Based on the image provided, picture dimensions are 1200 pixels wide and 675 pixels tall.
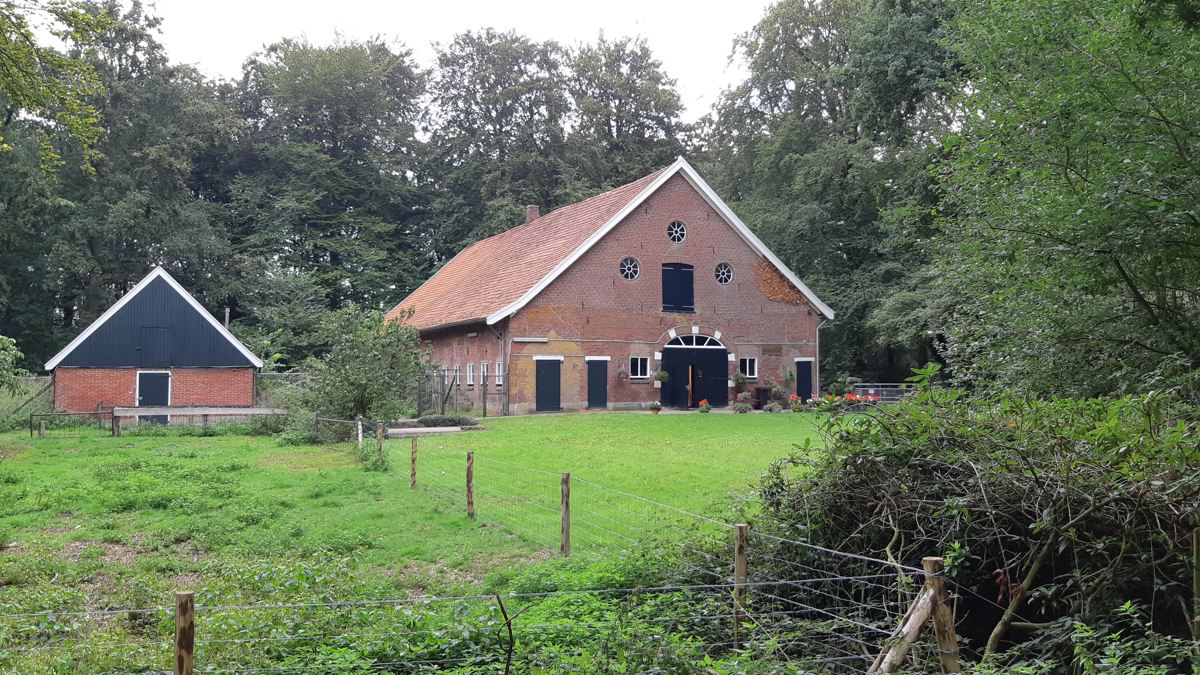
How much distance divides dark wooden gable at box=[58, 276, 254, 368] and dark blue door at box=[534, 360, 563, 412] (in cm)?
957

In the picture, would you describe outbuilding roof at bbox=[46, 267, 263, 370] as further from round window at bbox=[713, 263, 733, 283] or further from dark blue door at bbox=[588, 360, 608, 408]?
round window at bbox=[713, 263, 733, 283]

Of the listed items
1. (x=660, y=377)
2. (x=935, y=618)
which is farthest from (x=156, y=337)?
(x=935, y=618)

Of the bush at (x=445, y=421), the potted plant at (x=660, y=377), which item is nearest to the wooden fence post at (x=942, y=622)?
the bush at (x=445, y=421)

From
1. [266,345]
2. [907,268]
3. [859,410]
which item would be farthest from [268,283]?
[859,410]

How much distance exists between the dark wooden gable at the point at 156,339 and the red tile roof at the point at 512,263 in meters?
6.33

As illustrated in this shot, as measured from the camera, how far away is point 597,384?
105 ft

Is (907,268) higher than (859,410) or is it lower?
higher

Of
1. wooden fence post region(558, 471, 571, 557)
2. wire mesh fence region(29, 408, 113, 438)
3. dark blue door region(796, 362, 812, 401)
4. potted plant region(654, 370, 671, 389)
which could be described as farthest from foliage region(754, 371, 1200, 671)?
dark blue door region(796, 362, 812, 401)

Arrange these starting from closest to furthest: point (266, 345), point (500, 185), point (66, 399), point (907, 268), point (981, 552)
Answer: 1. point (981, 552)
2. point (66, 399)
3. point (907, 268)
4. point (266, 345)
5. point (500, 185)

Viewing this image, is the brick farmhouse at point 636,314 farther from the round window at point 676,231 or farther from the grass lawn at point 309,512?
the grass lawn at point 309,512

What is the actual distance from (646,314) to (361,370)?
12.7 meters

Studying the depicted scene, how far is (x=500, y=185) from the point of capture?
53844 millimetres

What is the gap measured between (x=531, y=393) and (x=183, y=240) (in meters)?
23.2

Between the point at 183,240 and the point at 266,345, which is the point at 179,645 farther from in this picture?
the point at 183,240
